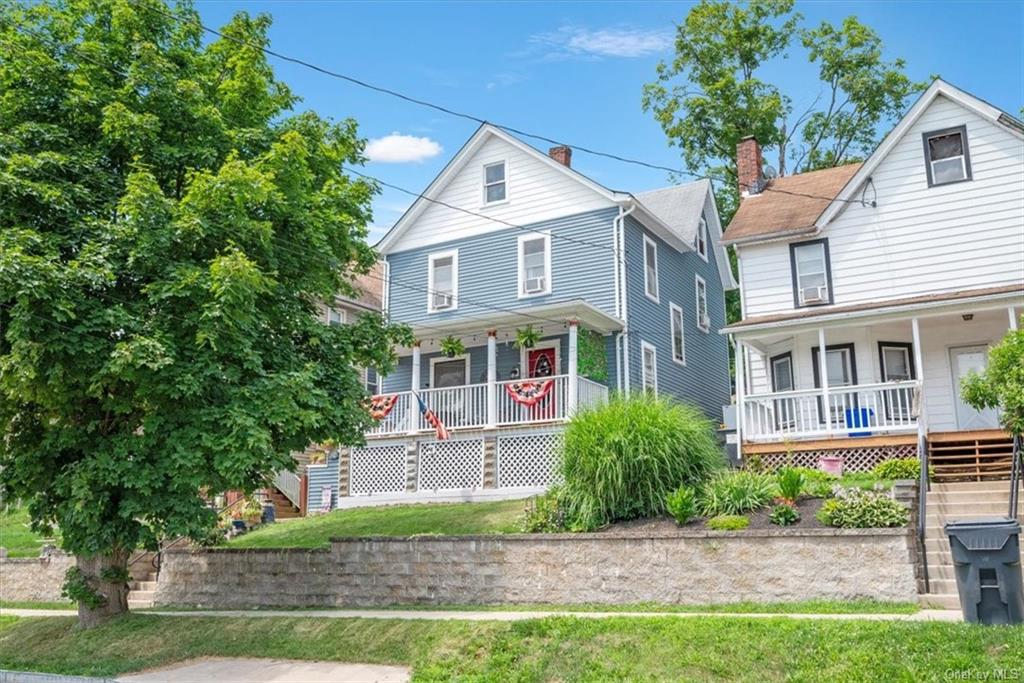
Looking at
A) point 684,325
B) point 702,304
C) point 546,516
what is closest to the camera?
point 546,516

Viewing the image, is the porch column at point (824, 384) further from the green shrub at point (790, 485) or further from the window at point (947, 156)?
the green shrub at point (790, 485)

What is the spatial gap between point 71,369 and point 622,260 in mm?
14074

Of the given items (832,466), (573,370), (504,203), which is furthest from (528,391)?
(832,466)

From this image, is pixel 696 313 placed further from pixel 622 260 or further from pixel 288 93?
pixel 288 93

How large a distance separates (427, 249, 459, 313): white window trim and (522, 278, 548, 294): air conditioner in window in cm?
205

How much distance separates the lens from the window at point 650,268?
78.7 ft

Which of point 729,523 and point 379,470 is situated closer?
point 729,523

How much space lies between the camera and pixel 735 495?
12.9 meters

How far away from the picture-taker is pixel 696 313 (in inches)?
1093

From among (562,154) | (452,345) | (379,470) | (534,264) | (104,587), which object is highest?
(562,154)

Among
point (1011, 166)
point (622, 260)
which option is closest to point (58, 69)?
point (622, 260)

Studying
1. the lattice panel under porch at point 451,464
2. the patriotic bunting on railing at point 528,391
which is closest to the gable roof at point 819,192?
the patriotic bunting on railing at point 528,391

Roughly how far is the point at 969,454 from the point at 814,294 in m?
5.24

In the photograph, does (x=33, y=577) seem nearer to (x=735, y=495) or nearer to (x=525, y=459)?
(x=525, y=459)
